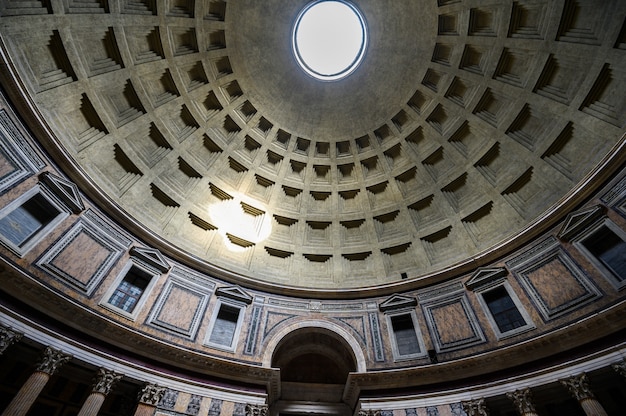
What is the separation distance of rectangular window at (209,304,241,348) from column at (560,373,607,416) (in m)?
14.0

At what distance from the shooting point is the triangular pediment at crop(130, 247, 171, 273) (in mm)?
14961

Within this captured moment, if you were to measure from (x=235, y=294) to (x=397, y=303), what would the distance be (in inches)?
354

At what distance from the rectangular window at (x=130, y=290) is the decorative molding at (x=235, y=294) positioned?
11.9ft

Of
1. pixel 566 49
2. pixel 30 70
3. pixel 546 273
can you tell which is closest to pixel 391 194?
pixel 546 273

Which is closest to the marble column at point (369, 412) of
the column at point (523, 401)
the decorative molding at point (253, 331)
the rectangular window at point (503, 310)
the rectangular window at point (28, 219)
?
the column at point (523, 401)

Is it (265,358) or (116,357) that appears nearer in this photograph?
(116,357)

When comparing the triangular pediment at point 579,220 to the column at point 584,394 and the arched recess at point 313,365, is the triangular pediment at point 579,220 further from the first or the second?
the arched recess at point 313,365

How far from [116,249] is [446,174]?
1912cm

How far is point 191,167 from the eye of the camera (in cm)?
1886

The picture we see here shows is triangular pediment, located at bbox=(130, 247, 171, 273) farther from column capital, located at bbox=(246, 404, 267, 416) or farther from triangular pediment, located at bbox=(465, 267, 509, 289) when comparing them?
triangular pediment, located at bbox=(465, 267, 509, 289)

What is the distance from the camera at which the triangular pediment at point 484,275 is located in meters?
15.1

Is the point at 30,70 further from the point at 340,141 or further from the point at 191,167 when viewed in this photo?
the point at 340,141

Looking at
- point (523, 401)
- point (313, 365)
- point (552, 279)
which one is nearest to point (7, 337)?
point (313, 365)

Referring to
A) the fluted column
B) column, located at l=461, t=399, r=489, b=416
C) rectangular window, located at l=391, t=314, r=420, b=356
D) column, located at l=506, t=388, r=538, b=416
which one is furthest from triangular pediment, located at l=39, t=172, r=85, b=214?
column, located at l=506, t=388, r=538, b=416
